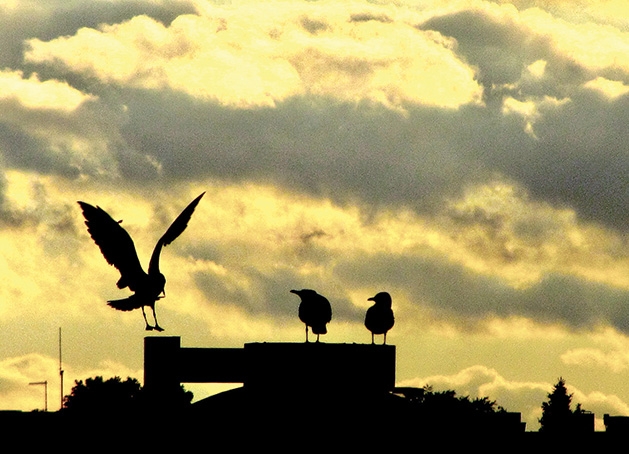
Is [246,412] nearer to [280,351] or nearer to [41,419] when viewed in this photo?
[280,351]

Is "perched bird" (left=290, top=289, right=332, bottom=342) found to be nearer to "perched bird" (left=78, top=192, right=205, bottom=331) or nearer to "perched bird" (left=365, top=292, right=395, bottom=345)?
"perched bird" (left=365, top=292, right=395, bottom=345)

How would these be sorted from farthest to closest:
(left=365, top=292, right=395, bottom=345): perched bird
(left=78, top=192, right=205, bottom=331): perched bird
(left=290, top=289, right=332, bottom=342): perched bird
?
(left=365, top=292, right=395, bottom=345): perched bird → (left=290, top=289, right=332, bottom=342): perched bird → (left=78, top=192, right=205, bottom=331): perched bird

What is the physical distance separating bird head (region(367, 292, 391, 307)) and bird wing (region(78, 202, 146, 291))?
5924 mm

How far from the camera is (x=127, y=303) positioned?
79.7 feet

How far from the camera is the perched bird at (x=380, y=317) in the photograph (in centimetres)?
2770

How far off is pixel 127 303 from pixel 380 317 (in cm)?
596

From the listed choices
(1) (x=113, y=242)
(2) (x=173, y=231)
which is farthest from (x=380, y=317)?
(1) (x=113, y=242)

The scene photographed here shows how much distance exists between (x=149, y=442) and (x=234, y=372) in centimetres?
224

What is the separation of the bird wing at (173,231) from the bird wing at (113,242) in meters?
0.26

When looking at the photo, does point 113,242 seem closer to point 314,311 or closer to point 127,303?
point 127,303

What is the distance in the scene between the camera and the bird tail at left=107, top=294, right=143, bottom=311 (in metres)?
24.2

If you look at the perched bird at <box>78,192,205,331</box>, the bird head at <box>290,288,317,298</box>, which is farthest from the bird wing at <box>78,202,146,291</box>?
the bird head at <box>290,288,317,298</box>

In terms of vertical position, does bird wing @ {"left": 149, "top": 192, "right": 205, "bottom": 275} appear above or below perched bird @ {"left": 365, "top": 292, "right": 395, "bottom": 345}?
above

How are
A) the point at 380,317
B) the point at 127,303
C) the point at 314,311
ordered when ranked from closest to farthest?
1. the point at 127,303
2. the point at 314,311
3. the point at 380,317
